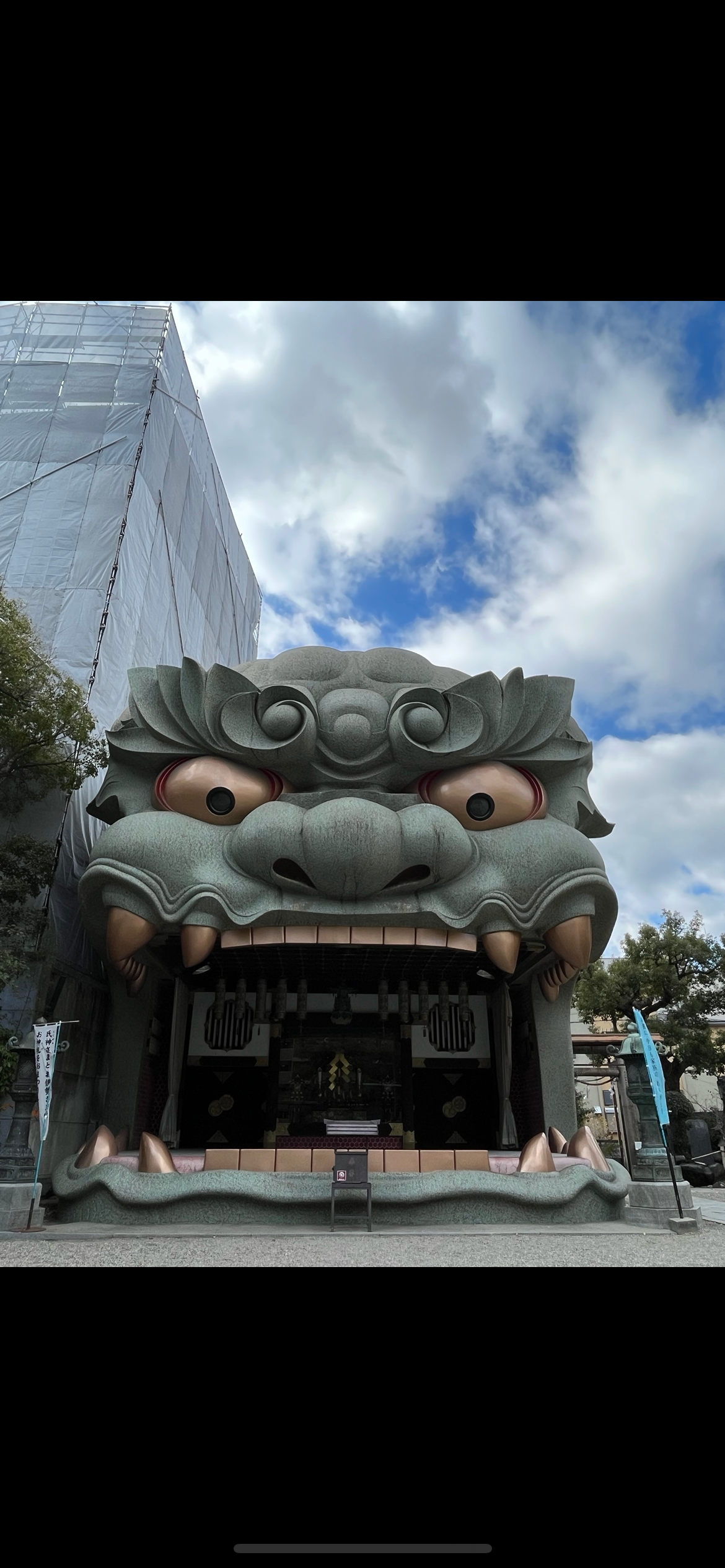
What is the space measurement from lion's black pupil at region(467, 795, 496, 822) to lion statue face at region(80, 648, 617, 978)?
0.8 inches

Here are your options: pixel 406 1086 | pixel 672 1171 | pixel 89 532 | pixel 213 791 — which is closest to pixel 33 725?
pixel 213 791

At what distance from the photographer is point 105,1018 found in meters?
15.8

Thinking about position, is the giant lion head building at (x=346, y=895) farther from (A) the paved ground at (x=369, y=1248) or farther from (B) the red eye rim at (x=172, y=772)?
(A) the paved ground at (x=369, y=1248)

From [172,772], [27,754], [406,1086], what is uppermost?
[27,754]

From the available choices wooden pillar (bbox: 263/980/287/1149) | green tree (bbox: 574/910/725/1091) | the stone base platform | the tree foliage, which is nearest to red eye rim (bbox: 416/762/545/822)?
wooden pillar (bbox: 263/980/287/1149)

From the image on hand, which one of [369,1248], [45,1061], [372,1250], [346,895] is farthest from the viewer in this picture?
[346,895]

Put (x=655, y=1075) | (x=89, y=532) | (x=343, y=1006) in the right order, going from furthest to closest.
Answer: (x=89, y=532) < (x=343, y=1006) < (x=655, y=1075)

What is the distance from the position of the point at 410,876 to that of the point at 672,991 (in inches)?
675

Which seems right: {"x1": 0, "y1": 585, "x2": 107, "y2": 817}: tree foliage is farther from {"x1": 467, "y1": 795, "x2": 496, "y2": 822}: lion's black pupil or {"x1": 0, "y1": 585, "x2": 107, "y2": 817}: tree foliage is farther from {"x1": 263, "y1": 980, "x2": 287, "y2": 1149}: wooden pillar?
{"x1": 467, "y1": 795, "x2": 496, "y2": 822}: lion's black pupil

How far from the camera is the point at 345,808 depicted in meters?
11.2

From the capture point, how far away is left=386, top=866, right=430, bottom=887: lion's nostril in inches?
454

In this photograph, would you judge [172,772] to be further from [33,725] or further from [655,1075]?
[655,1075]

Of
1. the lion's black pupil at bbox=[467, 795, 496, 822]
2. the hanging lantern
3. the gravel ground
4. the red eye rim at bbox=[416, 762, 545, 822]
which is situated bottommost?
the gravel ground

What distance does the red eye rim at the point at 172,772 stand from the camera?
12336 mm
